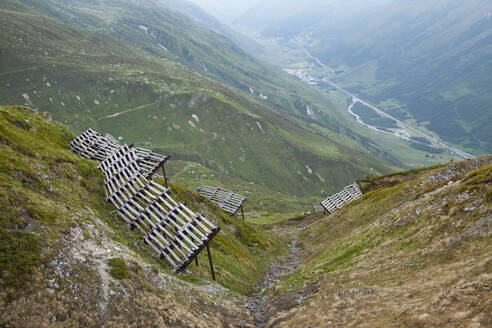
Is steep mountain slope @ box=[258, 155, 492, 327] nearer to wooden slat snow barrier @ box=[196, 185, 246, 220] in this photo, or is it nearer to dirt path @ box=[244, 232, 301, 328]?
dirt path @ box=[244, 232, 301, 328]

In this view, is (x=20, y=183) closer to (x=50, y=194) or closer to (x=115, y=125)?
(x=50, y=194)

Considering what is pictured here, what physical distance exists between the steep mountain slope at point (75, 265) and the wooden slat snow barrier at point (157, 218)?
80cm

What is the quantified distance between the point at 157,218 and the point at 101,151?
16.4 meters

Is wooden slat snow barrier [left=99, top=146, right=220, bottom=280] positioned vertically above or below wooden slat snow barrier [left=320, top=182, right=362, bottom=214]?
above

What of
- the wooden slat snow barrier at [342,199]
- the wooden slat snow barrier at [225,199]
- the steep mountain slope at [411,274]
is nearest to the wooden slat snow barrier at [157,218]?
the steep mountain slope at [411,274]

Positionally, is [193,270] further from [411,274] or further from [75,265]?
[411,274]

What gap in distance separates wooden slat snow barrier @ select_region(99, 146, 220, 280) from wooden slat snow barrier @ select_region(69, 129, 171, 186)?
371 cm

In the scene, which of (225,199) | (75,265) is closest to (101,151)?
(75,265)

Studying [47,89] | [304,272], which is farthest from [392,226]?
[47,89]

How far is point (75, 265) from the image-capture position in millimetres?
15930

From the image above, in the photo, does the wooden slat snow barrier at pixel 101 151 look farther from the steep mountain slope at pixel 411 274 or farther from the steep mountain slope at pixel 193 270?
the steep mountain slope at pixel 411 274

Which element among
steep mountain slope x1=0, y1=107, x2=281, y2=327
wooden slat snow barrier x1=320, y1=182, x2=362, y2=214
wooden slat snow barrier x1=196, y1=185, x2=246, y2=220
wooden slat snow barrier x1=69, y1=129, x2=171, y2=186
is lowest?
wooden slat snow barrier x1=196, y1=185, x2=246, y2=220

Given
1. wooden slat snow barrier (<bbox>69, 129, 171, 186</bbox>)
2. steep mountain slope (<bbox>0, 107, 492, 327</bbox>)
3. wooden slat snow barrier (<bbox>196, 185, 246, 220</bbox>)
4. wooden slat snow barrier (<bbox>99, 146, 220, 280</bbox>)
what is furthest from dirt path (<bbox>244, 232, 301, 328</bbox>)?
wooden slat snow barrier (<bbox>69, 129, 171, 186</bbox>)

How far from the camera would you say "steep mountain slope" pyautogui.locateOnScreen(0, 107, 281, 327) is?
13.8 meters
